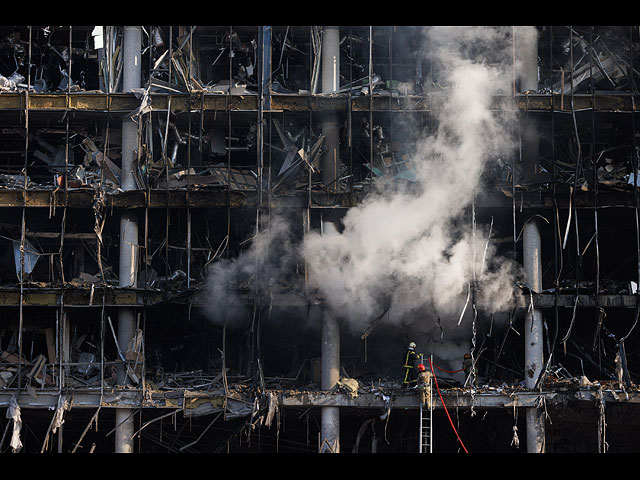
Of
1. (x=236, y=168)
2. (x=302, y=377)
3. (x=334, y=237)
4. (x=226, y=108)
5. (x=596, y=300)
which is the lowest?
(x=302, y=377)

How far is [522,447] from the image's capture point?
20.5m

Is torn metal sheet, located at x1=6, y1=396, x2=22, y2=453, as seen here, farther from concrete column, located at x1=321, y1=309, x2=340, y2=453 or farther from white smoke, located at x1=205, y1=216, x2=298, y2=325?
concrete column, located at x1=321, y1=309, x2=340, y2=453

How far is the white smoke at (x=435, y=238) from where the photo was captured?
2014 centimetres

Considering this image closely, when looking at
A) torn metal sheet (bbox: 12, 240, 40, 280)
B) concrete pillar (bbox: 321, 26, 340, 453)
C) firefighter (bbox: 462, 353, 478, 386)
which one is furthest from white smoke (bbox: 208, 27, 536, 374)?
torn metal sheet (bbox: 12, 240, 40, 280)

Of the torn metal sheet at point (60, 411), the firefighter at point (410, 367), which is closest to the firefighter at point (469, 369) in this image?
the firefighter at point (410, 367)

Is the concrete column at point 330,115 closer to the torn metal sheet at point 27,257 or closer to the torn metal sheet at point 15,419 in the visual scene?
the torn metal sheet at point 27,257

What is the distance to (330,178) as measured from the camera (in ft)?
67.9

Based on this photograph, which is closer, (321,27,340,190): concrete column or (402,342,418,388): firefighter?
(402,342,418,388): firefighter

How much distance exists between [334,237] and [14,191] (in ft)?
24.8

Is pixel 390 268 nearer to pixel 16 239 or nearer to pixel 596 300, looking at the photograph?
pixel 596 300

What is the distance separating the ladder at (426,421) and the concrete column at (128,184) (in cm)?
690

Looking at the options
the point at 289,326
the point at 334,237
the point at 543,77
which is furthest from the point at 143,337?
the point at 543,77

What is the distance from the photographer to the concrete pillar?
1994cm

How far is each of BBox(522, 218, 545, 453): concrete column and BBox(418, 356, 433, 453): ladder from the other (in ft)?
7.52
